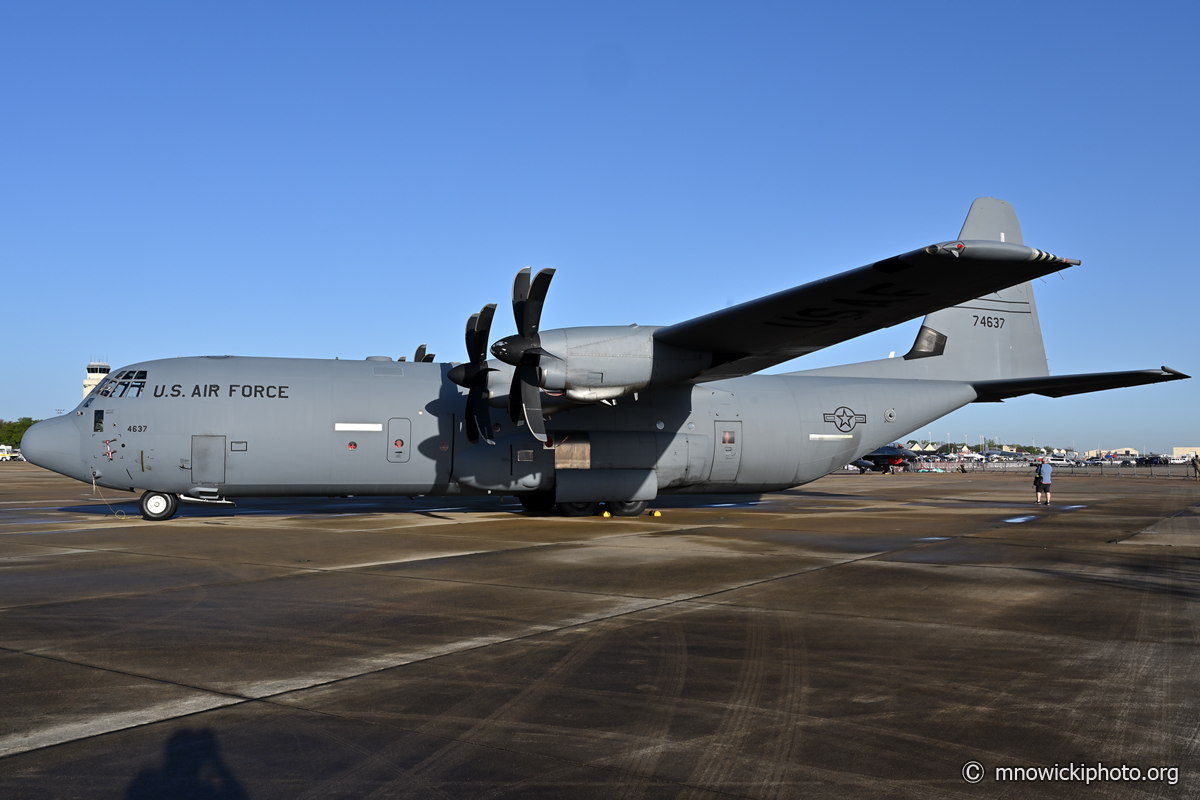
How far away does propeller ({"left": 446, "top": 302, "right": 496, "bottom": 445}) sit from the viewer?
16.9 meters

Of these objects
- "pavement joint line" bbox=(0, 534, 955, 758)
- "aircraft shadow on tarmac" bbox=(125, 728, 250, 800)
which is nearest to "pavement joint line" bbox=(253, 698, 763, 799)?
"pavement joint line" bbox=(0, 534, 955, 758)

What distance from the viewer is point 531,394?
15.6 metres

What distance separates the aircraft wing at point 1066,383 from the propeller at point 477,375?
43.2ft

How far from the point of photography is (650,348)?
15898 mm

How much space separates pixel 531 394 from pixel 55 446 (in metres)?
10.1

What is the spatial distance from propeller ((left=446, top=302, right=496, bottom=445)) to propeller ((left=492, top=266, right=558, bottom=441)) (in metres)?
1.37

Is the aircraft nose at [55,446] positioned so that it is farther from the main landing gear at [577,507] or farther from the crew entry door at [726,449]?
the crew entry door at [726,449]

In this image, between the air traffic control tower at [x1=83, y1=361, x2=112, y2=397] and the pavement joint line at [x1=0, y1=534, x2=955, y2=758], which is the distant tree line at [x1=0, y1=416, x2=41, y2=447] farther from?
the pavement joint line at [x1=0, y1=534, x2=955, y2=758]

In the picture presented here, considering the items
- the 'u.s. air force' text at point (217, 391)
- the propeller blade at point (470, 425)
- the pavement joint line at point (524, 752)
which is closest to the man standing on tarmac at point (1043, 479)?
the propeller blade at point (470, 425)

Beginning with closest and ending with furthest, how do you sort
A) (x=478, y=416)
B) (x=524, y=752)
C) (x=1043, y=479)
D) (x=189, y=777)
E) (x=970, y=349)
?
(x=189, y=777) < (x=524, y=752) < (x=478, y=416) < (x=970, y=349) < (x=1043, y=479)

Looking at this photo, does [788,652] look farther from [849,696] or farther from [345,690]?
[345,690]

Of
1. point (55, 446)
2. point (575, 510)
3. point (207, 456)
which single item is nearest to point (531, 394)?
point (575, 510)

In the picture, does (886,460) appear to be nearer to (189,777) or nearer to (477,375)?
(477,375)

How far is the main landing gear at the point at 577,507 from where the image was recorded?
63.9 ft
